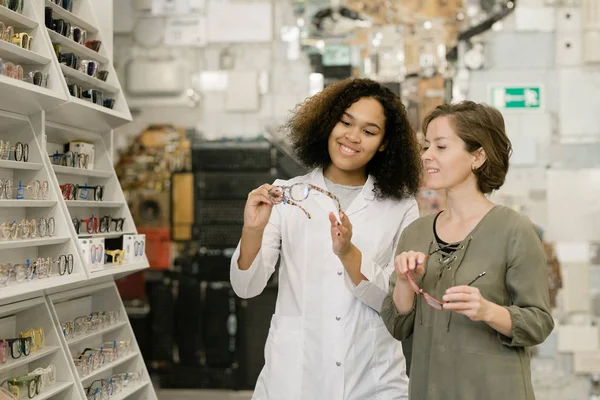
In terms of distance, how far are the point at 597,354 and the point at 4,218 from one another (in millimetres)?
3607

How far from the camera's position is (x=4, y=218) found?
2.47 meters

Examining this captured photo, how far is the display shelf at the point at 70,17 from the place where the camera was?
2598 mm

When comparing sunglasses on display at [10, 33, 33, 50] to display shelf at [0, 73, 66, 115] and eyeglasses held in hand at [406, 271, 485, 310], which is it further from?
eyeglasses held in hand at [406, 271, 485, 310]

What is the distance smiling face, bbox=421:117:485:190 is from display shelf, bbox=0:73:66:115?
127 cm

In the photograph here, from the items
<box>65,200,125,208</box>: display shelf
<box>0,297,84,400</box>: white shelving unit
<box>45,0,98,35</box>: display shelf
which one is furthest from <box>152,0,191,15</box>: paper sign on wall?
<box>0,297,84,400</box>: white shelving unit

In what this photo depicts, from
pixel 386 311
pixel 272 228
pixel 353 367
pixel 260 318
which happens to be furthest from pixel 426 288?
pixel 260 318

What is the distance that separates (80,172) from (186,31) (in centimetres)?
209

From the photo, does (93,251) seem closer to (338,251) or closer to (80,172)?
(80,172)

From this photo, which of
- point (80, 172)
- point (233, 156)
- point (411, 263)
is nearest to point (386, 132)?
point (411, 263)

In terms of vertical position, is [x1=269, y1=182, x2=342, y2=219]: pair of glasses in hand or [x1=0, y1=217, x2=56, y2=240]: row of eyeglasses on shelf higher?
[x1=269, y1=182, x2=342, y2=219]: pair of glasses in hand

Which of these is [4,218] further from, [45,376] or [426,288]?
[426,288]

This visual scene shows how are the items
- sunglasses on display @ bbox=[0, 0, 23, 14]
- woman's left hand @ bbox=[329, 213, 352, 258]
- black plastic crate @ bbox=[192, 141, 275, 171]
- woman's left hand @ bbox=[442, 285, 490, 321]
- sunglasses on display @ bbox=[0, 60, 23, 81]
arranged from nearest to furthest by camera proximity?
woman's left hand @ bbox=[442, 285, 490, 321], woman's left hand @ bbox=[329, 213, 352, 258], sunglasses on display @ bbox=[0, 60, 23, 81], sunglasses on display @ bbox=[0, 0, 23, 14], black plastic crate @ bbox=[192, 141, 275, 171]

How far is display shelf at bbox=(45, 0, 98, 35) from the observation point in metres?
2.60

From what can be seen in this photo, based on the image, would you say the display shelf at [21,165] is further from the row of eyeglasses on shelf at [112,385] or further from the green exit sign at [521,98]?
the green exit sign at [521,98]
